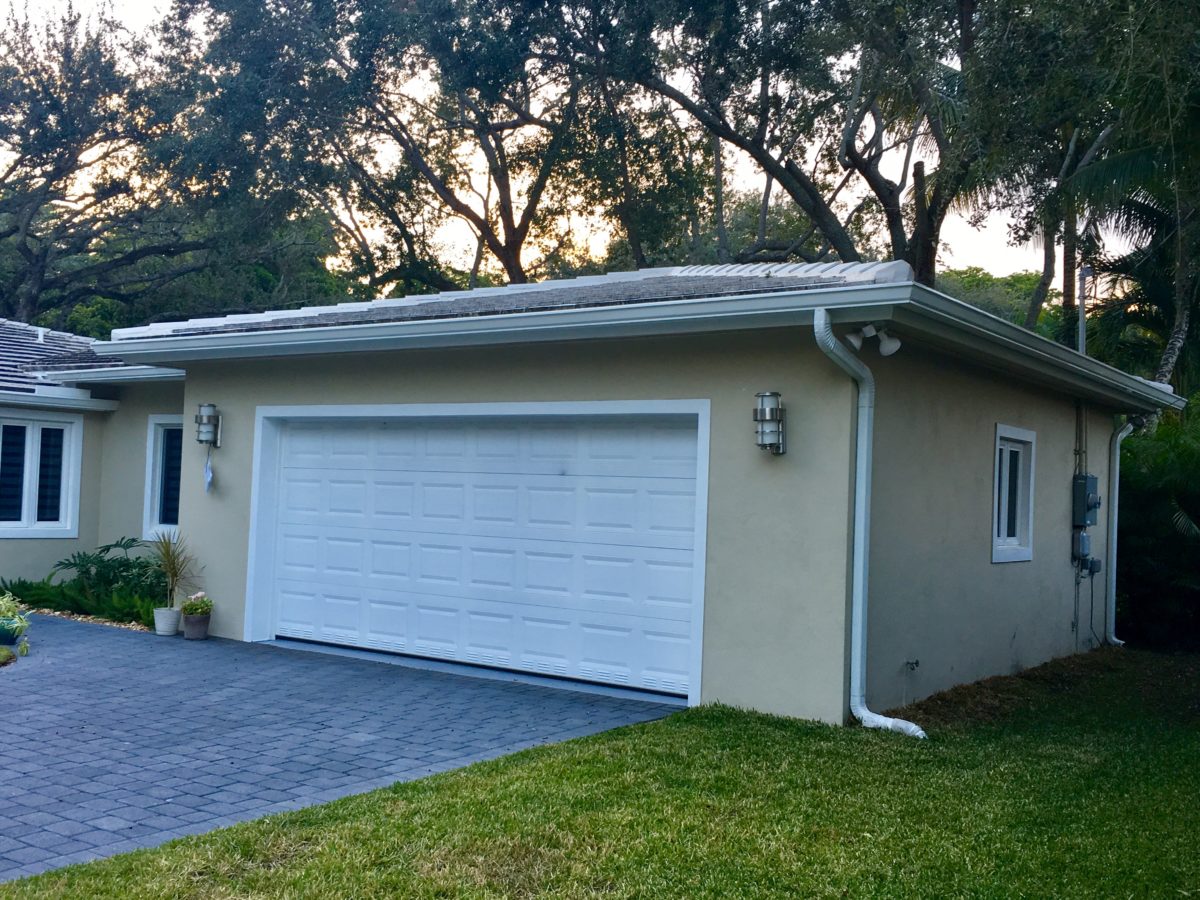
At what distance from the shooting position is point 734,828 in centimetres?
524

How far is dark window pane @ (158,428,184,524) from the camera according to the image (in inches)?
540

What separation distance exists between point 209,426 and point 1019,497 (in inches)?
310

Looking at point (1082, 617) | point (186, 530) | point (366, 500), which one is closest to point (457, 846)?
point (366, 500)

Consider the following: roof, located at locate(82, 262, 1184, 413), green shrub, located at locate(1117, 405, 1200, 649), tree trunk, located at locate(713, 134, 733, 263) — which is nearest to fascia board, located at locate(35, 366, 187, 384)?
roof, located at locate(82, 262, 1184, 413)

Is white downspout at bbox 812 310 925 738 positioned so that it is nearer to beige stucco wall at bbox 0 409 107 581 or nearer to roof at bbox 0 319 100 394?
roof at bbox 0 319 100 394

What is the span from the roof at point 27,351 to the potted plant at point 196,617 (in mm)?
4199

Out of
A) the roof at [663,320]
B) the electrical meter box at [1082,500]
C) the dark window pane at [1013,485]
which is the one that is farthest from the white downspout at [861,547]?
the electrical meter box at [1082,500]

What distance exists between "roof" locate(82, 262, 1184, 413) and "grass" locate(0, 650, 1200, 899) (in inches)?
108

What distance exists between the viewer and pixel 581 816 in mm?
5320

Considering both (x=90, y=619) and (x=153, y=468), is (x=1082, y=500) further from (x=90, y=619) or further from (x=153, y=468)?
(x=153, y=468)

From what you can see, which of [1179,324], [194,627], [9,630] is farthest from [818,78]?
[9,630]

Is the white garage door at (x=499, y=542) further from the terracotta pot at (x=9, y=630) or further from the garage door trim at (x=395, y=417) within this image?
the terracotta pot at (x=9, y=630)

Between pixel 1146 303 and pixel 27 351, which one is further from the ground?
pixel 1146 303

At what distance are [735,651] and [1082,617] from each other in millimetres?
6049
